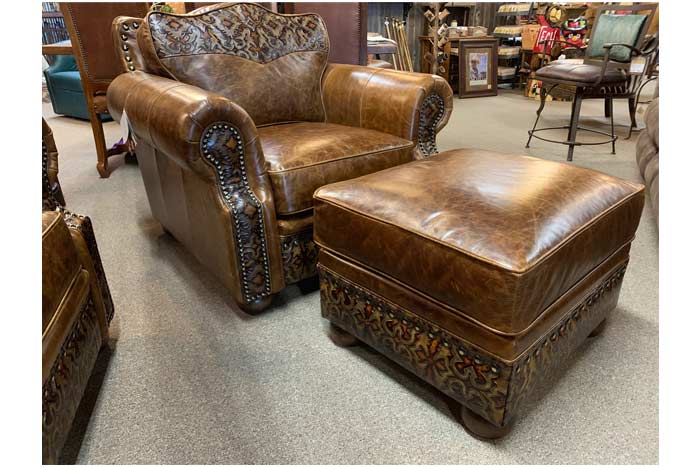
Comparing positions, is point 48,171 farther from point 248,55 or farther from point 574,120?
point 574,120

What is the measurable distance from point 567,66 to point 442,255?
2579mm

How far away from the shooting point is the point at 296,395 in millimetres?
1158

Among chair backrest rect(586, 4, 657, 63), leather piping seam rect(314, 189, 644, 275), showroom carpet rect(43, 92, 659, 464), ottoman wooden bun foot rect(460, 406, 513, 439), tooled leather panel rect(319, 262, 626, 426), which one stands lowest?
showroom carpet rect(43, 92, 659, 464)

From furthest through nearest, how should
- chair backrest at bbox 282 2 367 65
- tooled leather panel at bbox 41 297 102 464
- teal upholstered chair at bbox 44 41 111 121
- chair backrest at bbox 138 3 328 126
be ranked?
teal upholstered chair at bbox 44 41 111 121, chair backrest at bbox 282 2 367 65, chair backrest at bbox 138 3 328 126, tooled leather panel at bbox 41 297 102 464

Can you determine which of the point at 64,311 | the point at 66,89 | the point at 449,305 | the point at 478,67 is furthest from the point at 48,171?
the point at 478,67

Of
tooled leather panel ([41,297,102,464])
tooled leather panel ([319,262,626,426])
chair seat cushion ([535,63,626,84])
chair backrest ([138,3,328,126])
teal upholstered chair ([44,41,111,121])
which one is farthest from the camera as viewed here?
teal upholstered chair ([44,41,111,121])

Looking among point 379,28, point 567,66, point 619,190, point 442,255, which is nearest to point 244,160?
point 442,255

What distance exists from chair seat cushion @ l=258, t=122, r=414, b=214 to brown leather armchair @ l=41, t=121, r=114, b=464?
0.52 meters

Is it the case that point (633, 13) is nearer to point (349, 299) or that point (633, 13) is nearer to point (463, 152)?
point (463, 152)

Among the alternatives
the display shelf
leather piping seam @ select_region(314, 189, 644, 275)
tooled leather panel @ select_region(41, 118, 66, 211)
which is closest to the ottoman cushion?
leather piping seam @ select_region(314, 189, 644, 275)

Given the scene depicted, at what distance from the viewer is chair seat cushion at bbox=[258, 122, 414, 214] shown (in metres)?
1.37

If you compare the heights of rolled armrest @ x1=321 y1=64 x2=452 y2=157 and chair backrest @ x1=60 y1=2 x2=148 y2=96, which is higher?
chair backrest @ x1=60 y1=2 x2=148 y2=96

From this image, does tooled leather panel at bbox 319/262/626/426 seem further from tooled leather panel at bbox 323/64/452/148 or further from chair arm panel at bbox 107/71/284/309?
tooled leather panel at bbox 323/64/452/148

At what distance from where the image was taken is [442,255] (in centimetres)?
93
